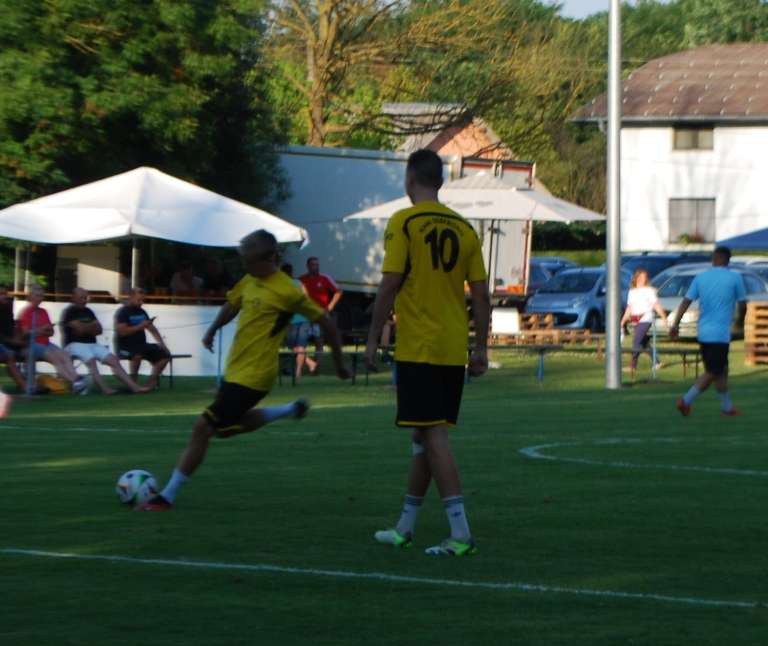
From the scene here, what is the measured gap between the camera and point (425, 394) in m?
8.41

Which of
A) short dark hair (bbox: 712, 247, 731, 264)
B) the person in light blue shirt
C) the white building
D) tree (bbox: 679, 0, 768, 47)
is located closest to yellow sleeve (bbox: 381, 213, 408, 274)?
the person in light blue shirt

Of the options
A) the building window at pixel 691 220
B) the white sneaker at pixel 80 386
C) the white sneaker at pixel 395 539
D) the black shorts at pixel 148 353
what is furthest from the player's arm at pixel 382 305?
the building window at pixel 691 220

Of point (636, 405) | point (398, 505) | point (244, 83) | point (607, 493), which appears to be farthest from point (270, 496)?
point (244, 83)

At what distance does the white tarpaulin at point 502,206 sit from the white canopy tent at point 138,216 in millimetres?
4890

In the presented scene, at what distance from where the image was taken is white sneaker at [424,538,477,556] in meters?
8.59

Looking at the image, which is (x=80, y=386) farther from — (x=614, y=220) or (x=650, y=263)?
(x=650, y=263)

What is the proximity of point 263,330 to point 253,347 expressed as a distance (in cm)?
12

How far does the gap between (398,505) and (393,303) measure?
94.0 inches

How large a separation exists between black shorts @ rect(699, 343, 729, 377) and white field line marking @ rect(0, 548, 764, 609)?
1165 centimetres

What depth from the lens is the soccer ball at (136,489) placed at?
10273 millimetres

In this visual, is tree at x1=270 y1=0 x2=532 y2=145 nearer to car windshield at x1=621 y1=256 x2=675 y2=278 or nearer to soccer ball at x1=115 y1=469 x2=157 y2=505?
car windshield at x1=621 y1=256 x2=675 y2=278

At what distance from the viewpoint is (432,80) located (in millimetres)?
49000

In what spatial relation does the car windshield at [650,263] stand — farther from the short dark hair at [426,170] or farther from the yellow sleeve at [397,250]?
the yellow sleeve at [397,250]

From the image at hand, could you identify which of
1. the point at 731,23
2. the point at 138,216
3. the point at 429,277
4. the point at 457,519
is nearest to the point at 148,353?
the point at 138,216
